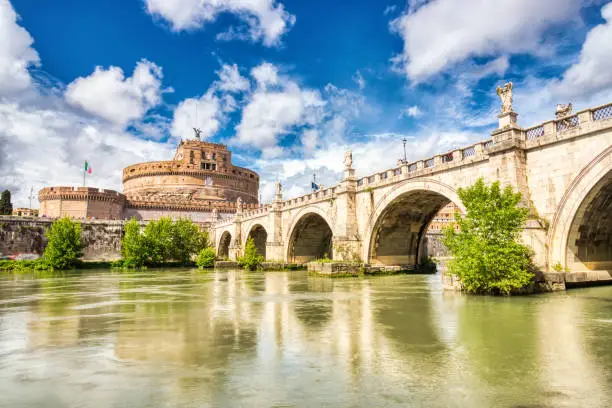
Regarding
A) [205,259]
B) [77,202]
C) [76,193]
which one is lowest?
[205,259]

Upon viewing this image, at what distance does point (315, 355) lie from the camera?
7.32m

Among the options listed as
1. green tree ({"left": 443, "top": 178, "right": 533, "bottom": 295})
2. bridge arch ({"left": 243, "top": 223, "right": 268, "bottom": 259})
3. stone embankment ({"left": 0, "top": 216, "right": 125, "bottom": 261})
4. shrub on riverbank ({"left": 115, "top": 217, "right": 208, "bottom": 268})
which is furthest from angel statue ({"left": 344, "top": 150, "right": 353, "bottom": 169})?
stone embankment ({"left": 0, "top": 216, "right": 125, "bottom": 261})

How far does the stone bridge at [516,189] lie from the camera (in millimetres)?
15469

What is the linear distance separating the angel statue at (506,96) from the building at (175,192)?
51.6 metres

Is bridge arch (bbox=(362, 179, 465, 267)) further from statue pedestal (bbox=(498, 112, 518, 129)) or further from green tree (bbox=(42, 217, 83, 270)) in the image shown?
green tree (bbox=(42, 217, 83, 270))

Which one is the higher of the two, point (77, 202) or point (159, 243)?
point (77, 202)

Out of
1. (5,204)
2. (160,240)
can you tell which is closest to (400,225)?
(160,240)

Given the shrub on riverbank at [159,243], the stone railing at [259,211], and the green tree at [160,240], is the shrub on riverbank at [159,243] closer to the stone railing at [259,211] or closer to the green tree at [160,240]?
the green tree at [160,240]

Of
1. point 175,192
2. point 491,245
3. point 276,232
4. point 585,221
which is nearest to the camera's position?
point 491,245

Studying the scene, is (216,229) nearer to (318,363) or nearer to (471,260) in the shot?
(471,260)

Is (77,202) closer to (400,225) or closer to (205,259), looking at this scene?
(205,259)

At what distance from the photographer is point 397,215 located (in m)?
28.7

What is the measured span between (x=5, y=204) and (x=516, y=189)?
240 ft

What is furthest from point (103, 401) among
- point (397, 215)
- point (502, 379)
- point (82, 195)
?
point (82, 195)
